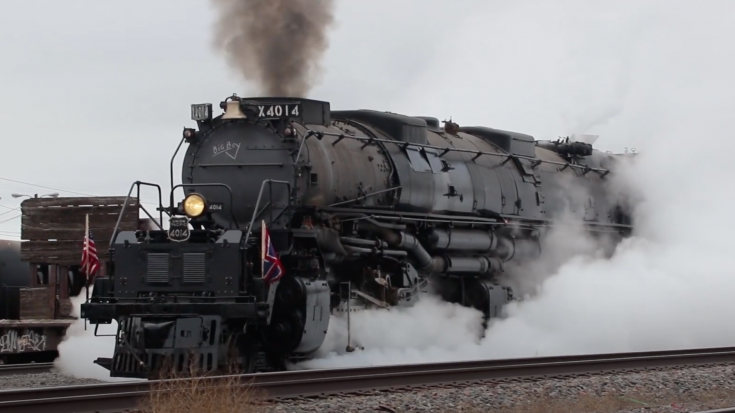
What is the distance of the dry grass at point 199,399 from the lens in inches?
410

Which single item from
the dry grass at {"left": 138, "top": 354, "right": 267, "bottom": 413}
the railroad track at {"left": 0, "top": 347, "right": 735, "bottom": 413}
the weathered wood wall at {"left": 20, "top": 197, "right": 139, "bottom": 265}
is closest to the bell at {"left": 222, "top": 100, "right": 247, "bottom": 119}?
the railroad track at {"left": 0, "top": 347, "right": 735, "bottom": 413}

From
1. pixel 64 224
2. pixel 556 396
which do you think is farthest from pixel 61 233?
pixel 556 396

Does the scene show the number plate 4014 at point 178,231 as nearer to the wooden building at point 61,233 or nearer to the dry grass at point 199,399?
the dry grass at point 199,399

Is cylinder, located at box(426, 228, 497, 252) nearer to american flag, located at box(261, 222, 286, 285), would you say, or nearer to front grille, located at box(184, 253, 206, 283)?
american flag, located at box(261, 222, 286, 285)

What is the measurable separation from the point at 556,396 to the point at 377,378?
2.31 meters

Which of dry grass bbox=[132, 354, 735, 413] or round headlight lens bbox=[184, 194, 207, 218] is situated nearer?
dry grass bbox=[132, 354, 735, 413]

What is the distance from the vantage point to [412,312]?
60.6ft

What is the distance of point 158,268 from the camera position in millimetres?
15164

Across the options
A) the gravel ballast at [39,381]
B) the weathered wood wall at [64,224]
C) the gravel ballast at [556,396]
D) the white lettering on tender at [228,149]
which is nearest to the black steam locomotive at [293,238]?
the white lettering on tender at [228,149]

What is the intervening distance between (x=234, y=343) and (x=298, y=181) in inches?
103

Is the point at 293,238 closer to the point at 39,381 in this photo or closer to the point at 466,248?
the point at 39,381

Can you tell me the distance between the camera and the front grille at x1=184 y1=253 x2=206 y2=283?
49.0 ft

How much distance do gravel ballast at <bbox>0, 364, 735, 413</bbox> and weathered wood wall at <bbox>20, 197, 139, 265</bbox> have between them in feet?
35.7

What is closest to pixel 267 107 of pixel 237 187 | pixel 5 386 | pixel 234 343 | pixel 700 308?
pixel 237 187
